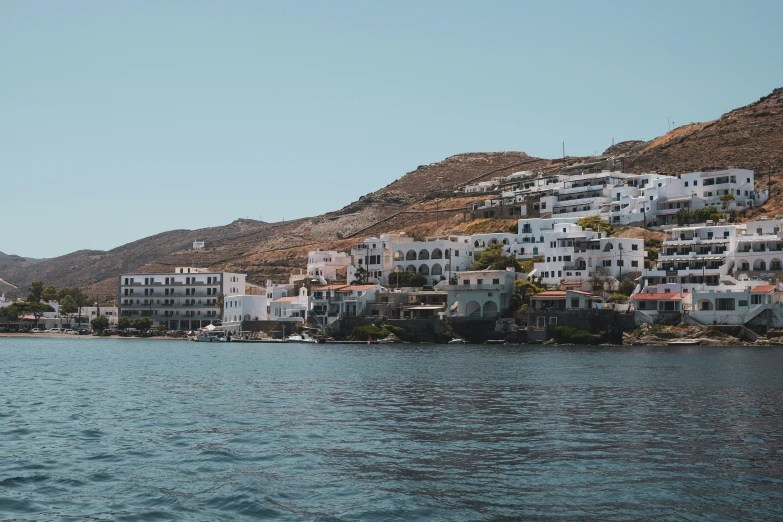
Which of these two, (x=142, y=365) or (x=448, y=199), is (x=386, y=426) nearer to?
(x=142, y=365)

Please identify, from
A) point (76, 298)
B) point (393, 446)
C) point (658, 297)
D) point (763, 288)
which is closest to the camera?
point (393, 446)

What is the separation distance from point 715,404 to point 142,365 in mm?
43844

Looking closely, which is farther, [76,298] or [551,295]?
[76,298]

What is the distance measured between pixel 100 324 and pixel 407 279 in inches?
2074

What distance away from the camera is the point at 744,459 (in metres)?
26.2

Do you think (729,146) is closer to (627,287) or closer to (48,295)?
(627,287)

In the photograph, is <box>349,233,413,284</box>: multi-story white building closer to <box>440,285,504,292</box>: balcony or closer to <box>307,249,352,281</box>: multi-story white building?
<box>307,249,352,281</box>: multi-story white building

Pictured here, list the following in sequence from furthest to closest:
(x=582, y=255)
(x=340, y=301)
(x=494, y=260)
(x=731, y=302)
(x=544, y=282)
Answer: (x=340, y=301)
(x=494, y=260)
(x=544, y=282)
(x=582, y=255)
(x=731, y=302)

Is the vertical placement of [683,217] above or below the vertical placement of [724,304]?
above

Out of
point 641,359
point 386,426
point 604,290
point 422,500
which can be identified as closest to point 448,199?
point 604,290

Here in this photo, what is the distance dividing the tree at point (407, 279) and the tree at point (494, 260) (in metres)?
7.16

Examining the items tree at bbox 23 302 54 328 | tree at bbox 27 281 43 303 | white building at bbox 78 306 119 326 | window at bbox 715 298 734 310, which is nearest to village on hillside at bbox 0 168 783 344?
window at bbox 715 298 734 310

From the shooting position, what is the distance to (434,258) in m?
117

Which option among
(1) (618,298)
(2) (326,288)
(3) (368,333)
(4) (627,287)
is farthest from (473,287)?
(2) (326,288)
